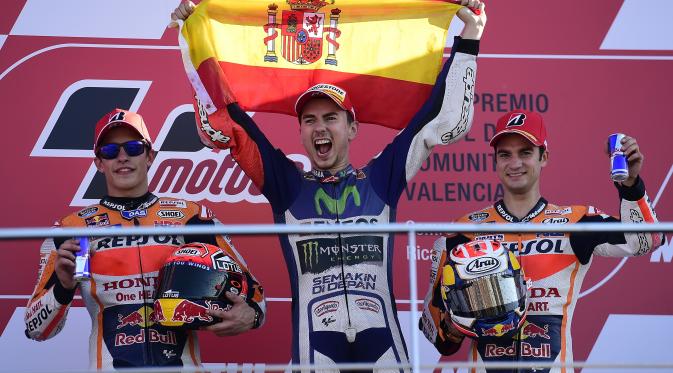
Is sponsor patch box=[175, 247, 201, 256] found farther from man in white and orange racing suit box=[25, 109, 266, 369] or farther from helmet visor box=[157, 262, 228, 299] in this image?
man in white and orange racing suit box=[25, 109, 266, 369]

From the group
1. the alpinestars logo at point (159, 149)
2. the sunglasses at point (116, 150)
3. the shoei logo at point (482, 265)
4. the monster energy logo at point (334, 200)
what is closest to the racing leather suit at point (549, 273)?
the shoei logo at point (482, 265)

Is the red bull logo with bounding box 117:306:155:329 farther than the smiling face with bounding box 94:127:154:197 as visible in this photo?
No

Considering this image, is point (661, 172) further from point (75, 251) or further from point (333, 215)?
point (75, 251)

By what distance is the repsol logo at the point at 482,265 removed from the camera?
12.1 ft

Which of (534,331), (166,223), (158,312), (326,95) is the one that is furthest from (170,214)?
(534,331)

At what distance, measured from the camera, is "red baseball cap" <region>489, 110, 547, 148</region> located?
4.20 m

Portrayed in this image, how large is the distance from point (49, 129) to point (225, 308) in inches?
58.8

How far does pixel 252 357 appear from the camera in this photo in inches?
190

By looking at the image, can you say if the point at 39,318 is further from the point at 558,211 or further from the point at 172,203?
the point at 558,211

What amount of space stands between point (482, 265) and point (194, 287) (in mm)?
812

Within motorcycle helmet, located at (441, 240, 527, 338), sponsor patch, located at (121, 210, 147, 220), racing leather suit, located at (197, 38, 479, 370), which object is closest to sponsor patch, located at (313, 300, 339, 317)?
racing leather suit, located at (197, 38, 479, 370)

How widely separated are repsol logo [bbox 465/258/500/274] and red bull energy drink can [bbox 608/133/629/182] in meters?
0.44

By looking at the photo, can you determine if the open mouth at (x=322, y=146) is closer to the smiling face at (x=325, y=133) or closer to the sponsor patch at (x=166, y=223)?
the smiling face at (x=325, y=133)

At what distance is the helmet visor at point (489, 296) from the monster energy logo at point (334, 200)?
51 cm
